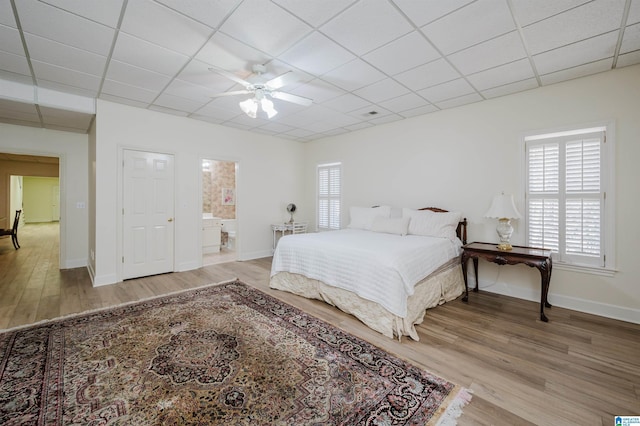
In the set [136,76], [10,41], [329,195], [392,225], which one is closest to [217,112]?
[136,76]

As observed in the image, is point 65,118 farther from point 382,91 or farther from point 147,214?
point 382,91

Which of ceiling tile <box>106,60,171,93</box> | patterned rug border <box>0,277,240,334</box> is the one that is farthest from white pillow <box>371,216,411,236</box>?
ceiling tile <box>106,60,171,93</box>

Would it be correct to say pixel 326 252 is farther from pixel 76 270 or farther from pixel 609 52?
pixel 76 270

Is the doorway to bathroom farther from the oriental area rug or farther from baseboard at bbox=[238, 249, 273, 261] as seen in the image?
the oriental area rug

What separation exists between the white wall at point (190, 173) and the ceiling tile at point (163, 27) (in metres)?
2.26

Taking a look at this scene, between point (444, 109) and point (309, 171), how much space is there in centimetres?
327

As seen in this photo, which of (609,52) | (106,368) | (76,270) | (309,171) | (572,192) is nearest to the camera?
(106,368)

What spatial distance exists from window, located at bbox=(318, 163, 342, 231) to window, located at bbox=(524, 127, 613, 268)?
3.33 meters

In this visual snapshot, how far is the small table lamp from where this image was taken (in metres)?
3.25

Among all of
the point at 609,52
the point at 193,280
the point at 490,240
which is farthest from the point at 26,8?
the point at 490,240

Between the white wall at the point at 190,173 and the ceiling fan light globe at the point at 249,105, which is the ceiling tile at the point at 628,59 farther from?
the white wall at the point at 190,173

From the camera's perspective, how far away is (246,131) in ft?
18.2

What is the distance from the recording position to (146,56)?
2719mm

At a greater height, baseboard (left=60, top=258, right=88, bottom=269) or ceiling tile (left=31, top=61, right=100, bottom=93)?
ceiling tile (left=31, top=61, right=100, bottom=93)
